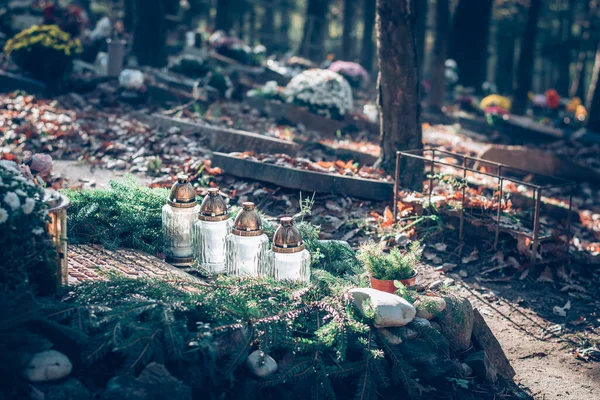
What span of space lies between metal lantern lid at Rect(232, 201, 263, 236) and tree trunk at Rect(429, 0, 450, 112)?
13412mm

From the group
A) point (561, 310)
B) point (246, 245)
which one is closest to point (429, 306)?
point (246, 245)

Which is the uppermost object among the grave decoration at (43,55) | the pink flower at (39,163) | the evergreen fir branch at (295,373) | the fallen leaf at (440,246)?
the grave decoration at (43,55)

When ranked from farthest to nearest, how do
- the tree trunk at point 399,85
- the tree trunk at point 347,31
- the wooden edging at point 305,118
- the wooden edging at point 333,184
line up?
the tree trunk at point 347,31
the wooden edging at point 305,118
the tree trunk at point 399,85
the wooden edging at point 333,184

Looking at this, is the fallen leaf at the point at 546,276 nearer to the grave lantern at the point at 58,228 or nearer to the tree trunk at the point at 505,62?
the grave lantern at the point at 58,228

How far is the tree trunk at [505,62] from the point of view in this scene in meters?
30.5

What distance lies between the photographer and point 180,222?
543 cm

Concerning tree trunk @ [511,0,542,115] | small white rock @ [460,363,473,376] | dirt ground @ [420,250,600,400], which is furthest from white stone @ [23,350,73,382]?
tree trunk @ [511,0,542,115]

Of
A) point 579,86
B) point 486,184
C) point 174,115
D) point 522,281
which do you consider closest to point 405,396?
point 522,281

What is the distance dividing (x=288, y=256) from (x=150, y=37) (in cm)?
1336

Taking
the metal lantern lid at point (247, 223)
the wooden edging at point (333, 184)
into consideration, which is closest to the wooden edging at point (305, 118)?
the wooden edging at point (333, 184)

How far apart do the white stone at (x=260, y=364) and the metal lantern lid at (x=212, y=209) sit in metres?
1.45

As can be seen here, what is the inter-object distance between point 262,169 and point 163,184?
4.10 feet

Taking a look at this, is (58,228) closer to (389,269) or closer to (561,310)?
(389,269)

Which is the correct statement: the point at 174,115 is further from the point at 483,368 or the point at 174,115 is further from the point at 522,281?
the point at 483,368
